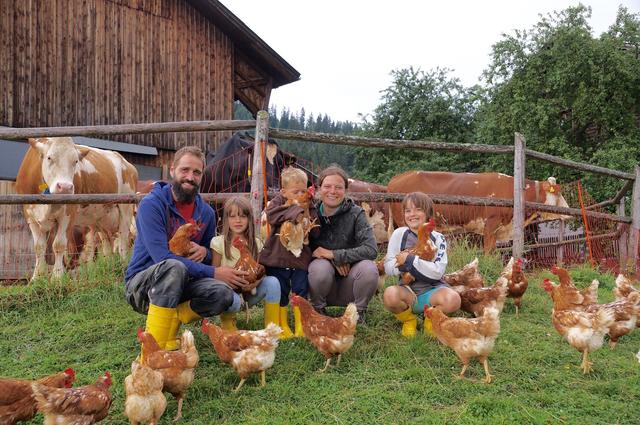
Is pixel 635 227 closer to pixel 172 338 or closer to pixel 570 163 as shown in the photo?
pixel 570 163

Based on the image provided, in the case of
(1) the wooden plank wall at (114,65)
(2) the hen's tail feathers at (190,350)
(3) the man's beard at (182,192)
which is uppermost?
(1) the wooden plank wall at (114,65)

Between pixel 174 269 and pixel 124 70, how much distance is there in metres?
9.39

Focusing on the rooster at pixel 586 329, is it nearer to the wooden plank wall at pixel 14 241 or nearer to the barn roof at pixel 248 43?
the wooden plank wall at pixel 14 241

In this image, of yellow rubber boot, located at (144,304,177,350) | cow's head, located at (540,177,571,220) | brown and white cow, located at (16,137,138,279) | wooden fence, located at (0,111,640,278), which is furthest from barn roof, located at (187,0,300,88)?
yellow rubber boot, located at (144,304,177,350)

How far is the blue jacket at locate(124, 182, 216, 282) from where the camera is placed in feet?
11.1

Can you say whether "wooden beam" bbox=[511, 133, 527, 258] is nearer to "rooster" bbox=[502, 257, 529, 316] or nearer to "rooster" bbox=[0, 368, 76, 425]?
"rooster" bbox=[502, 257, 529, 316]

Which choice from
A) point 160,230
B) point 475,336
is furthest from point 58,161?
point 475,336

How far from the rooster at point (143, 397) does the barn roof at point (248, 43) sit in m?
11.3

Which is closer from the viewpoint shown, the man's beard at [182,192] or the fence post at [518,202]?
Result: the man's beard at [182,192]

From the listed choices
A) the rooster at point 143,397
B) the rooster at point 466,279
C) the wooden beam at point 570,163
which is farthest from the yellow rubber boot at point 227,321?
the wooden beam at point 570,163

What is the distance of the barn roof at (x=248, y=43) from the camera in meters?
12.3

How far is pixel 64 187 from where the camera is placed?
226 inches

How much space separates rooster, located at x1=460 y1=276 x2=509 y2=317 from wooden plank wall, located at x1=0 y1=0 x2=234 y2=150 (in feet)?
29.6

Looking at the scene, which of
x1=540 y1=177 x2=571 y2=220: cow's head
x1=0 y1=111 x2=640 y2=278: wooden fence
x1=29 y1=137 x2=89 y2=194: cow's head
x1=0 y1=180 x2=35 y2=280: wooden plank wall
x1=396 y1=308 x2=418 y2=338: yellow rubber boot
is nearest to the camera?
x1=396 y1=308 x2=418 y2=338: yellow rubber boot
